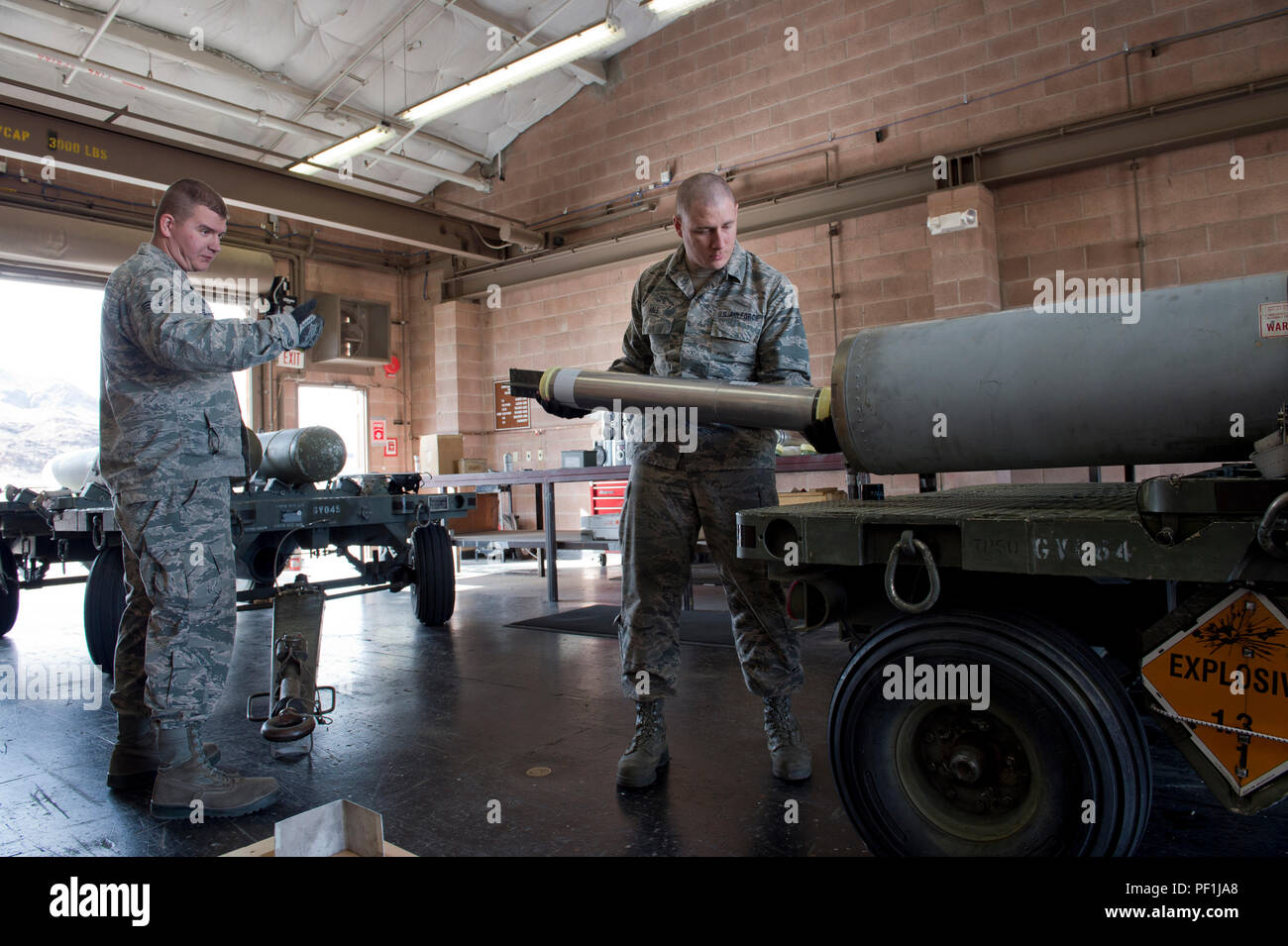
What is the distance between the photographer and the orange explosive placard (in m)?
1.19

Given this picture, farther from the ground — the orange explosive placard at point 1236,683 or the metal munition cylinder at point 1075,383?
the metal munition cylinder at point 1075,383

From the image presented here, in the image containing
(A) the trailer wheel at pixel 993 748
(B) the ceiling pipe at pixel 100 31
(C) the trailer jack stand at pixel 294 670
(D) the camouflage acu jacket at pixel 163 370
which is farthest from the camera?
(B) the ceiling pipe at pixel 100 31

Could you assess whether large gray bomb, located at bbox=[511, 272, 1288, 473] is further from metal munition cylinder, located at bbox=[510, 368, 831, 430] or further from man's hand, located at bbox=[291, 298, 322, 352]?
man's hand, located at bbox=[291, 298, 322, 352]

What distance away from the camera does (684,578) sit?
2.26 m

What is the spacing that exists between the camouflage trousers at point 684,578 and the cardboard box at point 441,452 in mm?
7097

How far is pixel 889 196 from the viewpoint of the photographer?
718 centimetres

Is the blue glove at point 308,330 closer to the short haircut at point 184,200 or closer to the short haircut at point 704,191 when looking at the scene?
the short haircut at point 184,200

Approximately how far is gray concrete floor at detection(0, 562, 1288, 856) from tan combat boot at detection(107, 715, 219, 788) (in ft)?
0.18

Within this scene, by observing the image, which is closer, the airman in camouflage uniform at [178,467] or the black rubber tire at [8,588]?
the airman in camouflage uniform at [178,467]

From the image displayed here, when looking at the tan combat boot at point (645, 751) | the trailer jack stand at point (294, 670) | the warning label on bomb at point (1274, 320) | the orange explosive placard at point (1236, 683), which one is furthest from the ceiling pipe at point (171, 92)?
the orange explosive placard at point (1236, 683)

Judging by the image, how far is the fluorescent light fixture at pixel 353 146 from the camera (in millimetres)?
7402

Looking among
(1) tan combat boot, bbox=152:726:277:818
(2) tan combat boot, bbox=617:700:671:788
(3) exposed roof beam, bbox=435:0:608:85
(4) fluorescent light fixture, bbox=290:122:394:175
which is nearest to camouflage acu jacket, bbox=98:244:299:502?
(1) tan combat boot, bbox=152:726:277:818
